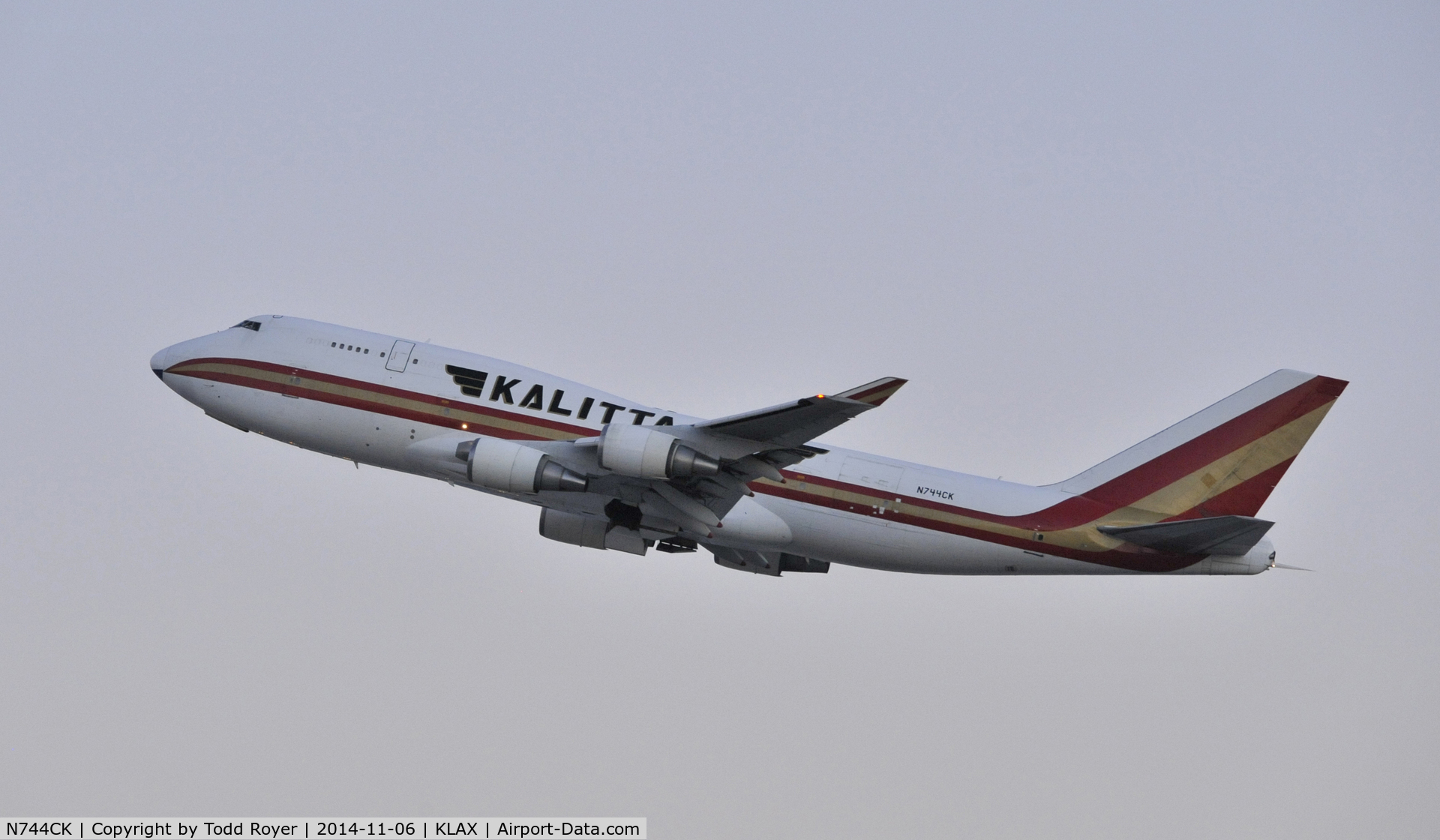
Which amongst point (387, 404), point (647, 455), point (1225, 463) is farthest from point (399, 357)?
point (1225, 463)

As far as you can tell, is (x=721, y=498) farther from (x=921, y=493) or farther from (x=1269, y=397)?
(x=1269, y=397)

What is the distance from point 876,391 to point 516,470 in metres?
9.77

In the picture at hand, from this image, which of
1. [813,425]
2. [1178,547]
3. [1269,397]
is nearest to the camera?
[813,425]

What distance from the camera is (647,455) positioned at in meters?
34.9

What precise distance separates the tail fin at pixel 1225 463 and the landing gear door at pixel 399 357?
18.0m

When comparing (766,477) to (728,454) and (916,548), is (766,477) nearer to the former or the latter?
(728,454)

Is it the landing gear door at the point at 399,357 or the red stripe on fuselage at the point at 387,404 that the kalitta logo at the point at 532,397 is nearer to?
the red stripe on fuselage at the point at 387,404

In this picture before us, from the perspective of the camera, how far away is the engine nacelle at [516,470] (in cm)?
3644

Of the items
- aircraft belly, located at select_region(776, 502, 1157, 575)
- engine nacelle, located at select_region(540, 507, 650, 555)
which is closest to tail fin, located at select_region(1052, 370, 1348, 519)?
aircraft belly, located at select_region(776, 502, 1157, 575)

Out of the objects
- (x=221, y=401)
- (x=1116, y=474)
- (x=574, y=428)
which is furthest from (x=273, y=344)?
(x=1116, y=474)

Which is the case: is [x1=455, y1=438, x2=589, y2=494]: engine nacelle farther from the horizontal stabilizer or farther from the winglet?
the horizontal stabilizer

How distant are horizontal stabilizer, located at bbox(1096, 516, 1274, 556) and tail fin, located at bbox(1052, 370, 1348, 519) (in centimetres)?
155

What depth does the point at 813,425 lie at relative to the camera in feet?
113

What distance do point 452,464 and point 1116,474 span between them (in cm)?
1775
